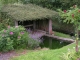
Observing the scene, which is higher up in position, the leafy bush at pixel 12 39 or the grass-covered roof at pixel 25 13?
the grass-covered roof at pixel 25 13

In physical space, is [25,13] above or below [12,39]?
above

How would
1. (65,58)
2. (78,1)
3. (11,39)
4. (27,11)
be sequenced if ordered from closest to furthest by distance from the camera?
(65,58) → (11,39) → (27,11) → (78,1)

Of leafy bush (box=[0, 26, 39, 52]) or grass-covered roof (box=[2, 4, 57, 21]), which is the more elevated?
grass-covered roof (box=[2, 4, 57, 21])

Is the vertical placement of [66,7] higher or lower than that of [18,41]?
higher

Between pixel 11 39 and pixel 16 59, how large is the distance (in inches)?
90.6

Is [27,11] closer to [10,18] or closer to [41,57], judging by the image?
[10,18]

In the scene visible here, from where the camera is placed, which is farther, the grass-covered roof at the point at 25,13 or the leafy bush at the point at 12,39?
the grass-covered roof at the point at 25,13

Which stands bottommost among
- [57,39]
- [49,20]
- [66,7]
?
[57,39]

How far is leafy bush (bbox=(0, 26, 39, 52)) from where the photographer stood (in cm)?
1055

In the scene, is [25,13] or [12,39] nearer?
[12,39]

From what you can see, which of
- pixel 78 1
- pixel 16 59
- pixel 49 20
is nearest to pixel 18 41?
pixel 16 59

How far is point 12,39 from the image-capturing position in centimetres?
1132

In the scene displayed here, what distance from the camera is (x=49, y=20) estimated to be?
57.9 feet

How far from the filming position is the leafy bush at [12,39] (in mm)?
10555
